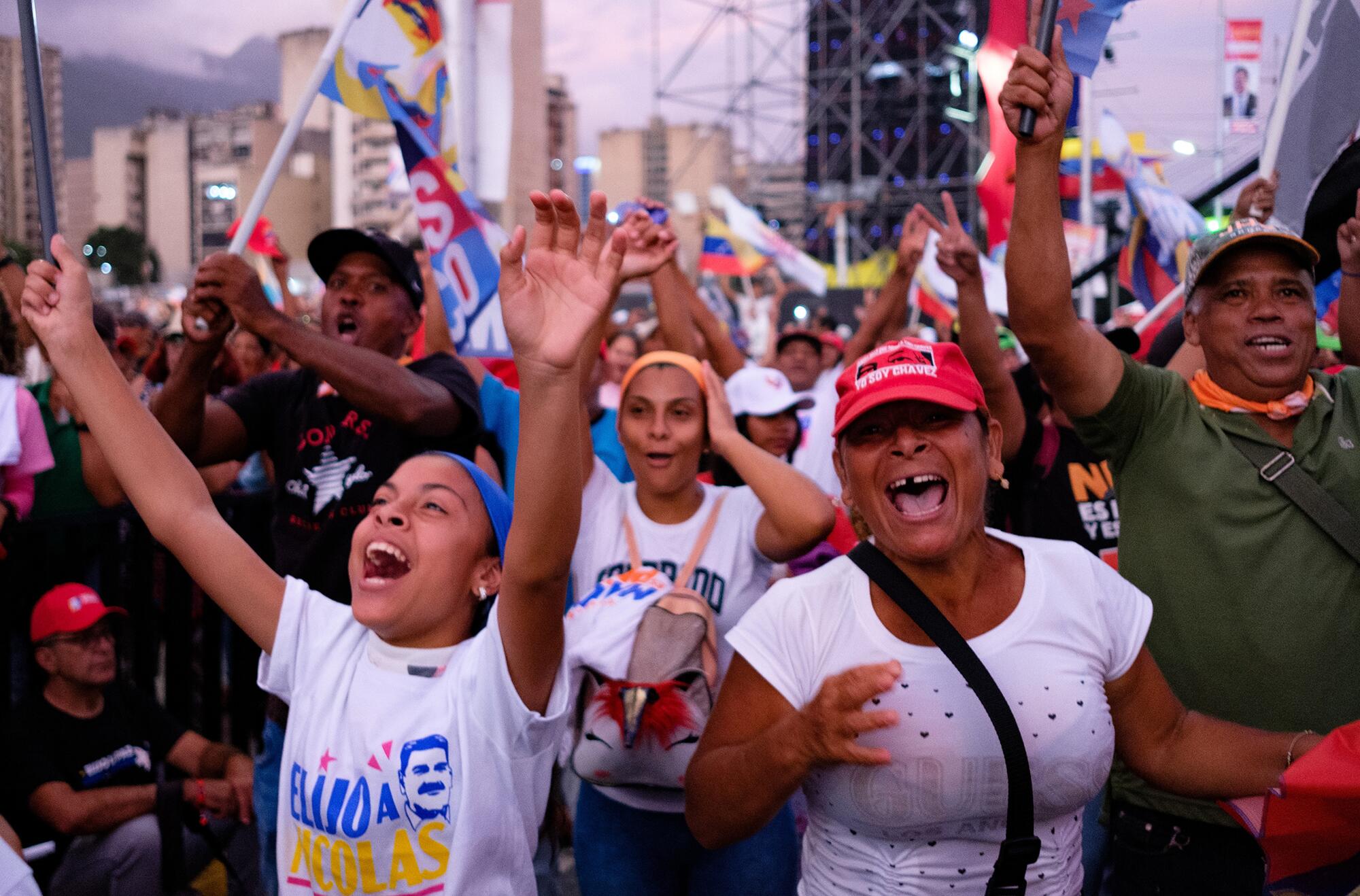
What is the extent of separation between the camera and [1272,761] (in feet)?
6.73

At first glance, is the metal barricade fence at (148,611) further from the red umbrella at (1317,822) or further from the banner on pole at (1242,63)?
the banner on pole at (1242,63)

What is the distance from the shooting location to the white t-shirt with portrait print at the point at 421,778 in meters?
2.01

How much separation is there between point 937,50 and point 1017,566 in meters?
32.4

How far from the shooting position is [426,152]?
175 inches

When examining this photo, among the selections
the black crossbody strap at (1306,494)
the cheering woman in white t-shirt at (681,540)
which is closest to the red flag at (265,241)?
the cheering woman in white t-shirt at (681,540)

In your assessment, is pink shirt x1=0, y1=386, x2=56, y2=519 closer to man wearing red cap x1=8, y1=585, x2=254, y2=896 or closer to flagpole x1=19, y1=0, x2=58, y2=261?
man wearing red cap x1=8, y1=585, x2=254, y2=896

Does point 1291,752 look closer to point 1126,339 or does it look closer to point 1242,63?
point 1126,339

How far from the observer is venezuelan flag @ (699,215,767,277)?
11.4 m

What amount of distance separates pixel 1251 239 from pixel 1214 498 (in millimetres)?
642

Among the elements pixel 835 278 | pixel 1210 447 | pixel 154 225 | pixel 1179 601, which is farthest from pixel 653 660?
pixel 154 225

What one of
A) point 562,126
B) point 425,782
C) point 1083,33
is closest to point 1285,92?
point 1083,33

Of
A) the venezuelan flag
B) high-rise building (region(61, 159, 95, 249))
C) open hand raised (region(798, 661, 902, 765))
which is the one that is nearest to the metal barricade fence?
open hand raised (region(798, 661, 902, 765))

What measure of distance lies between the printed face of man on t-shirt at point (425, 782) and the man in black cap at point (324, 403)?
1.16 m

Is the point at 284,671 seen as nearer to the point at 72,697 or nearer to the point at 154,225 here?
the point at 72,697
